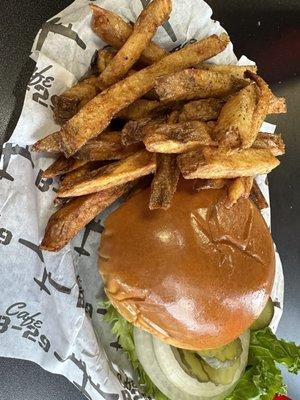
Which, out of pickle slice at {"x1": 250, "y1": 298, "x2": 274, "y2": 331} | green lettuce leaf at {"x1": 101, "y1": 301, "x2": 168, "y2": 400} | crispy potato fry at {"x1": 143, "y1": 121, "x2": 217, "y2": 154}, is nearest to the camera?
crispy potato fry at {"x1": 143, "y1": 121, "x2": 217, "y2": 154}

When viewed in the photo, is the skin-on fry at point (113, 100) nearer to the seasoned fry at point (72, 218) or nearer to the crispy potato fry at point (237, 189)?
the seasoned fry at point (72, 218)

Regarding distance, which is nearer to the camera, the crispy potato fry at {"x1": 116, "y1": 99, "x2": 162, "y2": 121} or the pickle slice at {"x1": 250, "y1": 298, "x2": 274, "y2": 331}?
the crispy potato fry at {"x1": 116, "y1": 99, "x2": 162, "y2": 121}

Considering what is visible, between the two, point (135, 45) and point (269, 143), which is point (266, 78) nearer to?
point (269, 143)

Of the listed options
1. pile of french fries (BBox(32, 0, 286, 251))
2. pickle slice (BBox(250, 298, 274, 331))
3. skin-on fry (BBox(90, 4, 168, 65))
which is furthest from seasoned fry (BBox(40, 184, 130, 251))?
pickle slice (BBox(250, 298, 274, 331))

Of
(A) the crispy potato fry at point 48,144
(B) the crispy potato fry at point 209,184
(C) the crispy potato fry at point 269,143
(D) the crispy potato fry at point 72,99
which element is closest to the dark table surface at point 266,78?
(D) the crispy potato fry at point 72,99

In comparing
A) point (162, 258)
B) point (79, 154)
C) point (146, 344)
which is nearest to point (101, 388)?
point (146, 344)

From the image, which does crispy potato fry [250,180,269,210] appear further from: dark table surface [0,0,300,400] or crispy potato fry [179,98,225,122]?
dark table surface [0,0,300,400]
